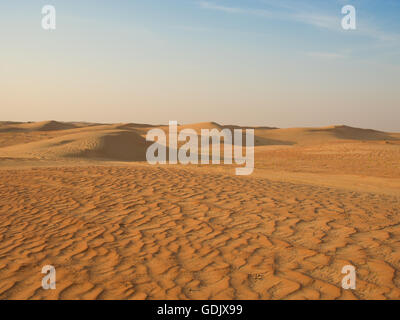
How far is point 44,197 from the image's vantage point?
23.9 feet

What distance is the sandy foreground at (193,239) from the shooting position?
3291mm

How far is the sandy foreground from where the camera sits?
329cm

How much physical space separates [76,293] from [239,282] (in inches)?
64.8

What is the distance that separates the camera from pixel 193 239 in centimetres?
457

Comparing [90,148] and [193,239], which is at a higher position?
[90,148]
